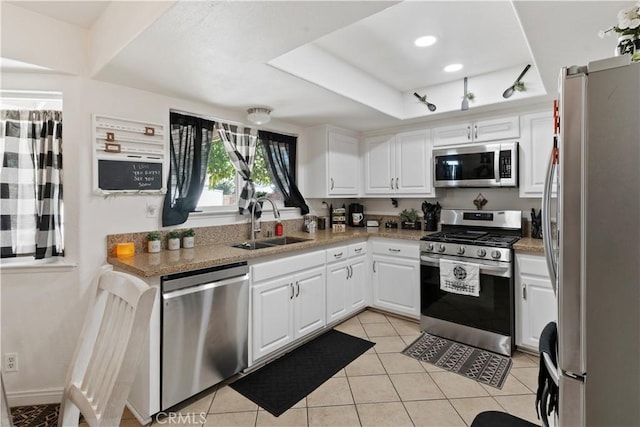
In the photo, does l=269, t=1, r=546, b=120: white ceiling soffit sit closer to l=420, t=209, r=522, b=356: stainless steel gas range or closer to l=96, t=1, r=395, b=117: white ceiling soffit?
l=96, t=1, r=395, b=117: white ceiling soffit

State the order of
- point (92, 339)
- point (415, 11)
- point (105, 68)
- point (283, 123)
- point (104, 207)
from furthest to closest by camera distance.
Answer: point (283, 123) → point (104, 207) → point (105, 68) → point (415, 11) → point (92, 339)

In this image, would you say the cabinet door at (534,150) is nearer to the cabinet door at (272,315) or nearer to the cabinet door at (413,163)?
the cabinet door at (413,163)

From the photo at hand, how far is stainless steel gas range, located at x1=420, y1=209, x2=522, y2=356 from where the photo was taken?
8.89 ft

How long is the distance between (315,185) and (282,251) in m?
1.31

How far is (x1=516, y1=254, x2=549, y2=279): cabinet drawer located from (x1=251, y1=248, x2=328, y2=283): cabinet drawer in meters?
1.66

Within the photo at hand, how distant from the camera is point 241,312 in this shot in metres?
2.35

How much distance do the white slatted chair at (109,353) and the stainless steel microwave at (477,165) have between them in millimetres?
3020

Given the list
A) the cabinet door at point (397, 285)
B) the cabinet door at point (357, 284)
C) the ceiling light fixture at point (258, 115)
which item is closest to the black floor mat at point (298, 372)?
the cabinet door at point (357, 284)

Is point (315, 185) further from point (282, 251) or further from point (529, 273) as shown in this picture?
point (529, 273)

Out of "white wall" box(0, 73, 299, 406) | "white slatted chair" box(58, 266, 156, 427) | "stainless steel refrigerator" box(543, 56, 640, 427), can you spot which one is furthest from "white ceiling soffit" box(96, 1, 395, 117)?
"white slatted chair" box(58, 266, 156, 427)

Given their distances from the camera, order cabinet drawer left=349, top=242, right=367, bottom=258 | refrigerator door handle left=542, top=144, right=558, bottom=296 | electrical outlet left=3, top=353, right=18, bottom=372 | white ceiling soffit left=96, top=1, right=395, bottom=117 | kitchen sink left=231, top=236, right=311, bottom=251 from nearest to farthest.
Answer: refrigerator door handle left=542, top=144, right=558, bottom=296 → white ceiling soffit left=96, top=1, right=395, bottom=117 → electrical outlet left=3, top=353, right=18, bottom=372 → kitchen sink left=231, top=236, right=311, bottom=251 → cabinet drawer left=349, top=242, right=367, bottom=258

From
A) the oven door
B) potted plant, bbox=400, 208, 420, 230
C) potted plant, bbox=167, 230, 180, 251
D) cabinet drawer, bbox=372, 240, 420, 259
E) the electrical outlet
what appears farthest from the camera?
potted plant, bbox=400, 208, 420, 230

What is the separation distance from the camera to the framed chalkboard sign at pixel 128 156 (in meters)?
2.24

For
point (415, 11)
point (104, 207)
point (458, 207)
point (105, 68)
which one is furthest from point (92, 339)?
point (458, 207)
